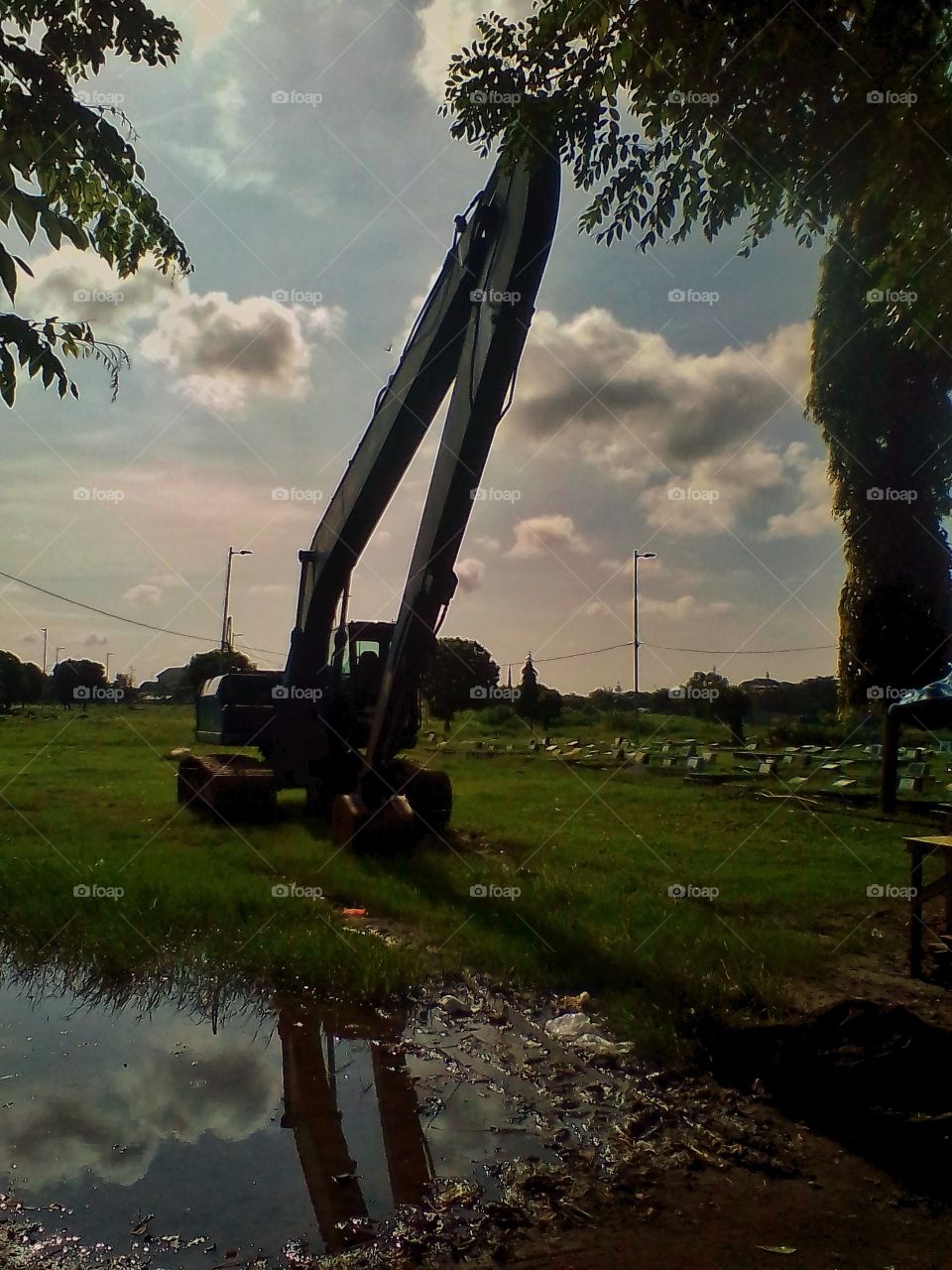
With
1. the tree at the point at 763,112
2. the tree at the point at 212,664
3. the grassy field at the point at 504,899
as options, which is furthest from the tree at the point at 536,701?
the tree at the point at 763,112

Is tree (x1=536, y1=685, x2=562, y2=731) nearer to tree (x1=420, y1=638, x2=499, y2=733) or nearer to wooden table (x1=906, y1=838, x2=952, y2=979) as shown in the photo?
tree (x1=420, y1=638, x2=499, y2=733)

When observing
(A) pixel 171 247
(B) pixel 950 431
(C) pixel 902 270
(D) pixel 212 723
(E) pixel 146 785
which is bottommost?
(E) pixel 146 785

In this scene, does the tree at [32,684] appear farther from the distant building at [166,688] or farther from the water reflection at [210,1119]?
the water reflection at [210,1119]

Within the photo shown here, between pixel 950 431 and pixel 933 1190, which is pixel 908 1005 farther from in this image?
pixel 950 431

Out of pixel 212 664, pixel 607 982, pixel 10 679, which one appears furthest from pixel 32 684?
pixel 607 982

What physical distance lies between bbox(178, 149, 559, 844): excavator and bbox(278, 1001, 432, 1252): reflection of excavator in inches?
196

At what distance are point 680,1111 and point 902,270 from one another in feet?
17.2

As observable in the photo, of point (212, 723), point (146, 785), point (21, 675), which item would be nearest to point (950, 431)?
point (212, 723)

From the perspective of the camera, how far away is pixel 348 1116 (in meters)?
4.36

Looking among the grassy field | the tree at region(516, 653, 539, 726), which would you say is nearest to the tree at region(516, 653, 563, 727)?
the tree at region(516, 653, 539, 726)

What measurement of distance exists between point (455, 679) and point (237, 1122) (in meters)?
37.0

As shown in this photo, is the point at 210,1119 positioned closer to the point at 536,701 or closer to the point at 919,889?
the point at 919,889

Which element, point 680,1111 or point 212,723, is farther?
point 212,723

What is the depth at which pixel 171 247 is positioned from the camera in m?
5.22
